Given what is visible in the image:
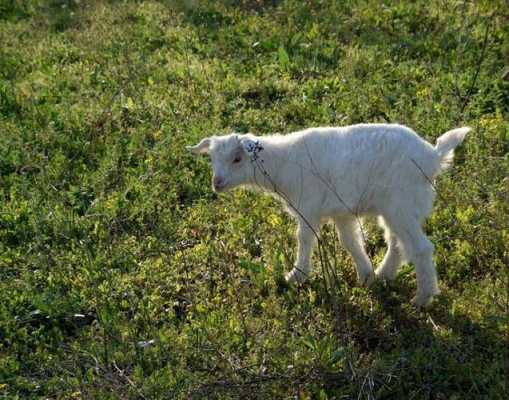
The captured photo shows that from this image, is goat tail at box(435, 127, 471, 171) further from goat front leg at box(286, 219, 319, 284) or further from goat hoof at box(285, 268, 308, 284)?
goat hoof at box(285, 268, 308, 284)

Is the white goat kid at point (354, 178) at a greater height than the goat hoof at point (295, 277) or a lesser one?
greater

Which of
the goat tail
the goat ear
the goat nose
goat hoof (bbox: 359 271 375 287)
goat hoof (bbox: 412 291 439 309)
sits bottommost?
goat hoof (bbox: 359 271 375 287)

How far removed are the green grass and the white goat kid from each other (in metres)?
0.29

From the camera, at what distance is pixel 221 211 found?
23.9ft

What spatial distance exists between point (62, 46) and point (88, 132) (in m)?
3.06

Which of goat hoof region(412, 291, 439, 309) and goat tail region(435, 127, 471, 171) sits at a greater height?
goat tail region(435, 127, 471, 171)

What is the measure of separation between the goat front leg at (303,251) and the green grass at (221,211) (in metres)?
0.15

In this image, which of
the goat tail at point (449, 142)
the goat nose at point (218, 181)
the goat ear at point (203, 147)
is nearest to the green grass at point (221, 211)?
the goat tail at point (449, 142)

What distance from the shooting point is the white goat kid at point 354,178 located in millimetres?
5547

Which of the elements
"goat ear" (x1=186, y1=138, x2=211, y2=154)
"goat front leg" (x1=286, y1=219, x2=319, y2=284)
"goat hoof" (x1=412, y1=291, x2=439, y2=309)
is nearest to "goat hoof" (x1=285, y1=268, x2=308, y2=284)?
"goat front leg" (x1=286, y1=219, x2=319, y2=284)

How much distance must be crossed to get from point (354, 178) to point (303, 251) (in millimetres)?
827

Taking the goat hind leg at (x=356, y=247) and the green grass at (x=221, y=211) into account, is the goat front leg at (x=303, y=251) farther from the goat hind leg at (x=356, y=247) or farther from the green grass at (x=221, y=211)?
the goat hind leg at (x=356, y=247)

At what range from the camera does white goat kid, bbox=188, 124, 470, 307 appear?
555cm

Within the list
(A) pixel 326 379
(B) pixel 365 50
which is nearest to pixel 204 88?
(B) pixel 365 50
